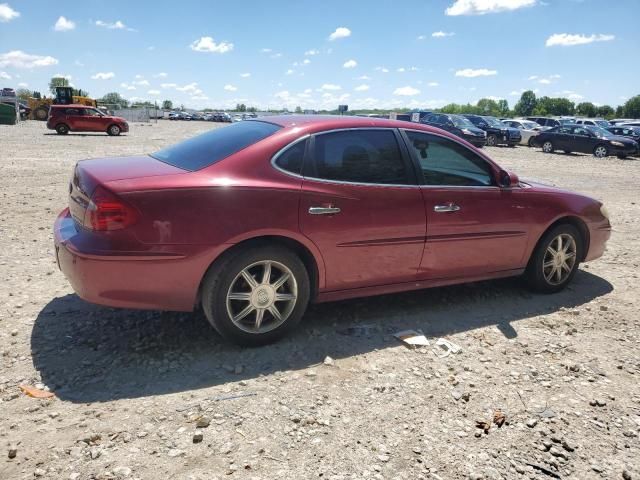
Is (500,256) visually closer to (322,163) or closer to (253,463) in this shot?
(322,163)

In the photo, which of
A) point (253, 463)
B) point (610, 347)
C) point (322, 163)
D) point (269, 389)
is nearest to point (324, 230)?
point (322, 163)

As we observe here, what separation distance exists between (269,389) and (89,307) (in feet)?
6.24

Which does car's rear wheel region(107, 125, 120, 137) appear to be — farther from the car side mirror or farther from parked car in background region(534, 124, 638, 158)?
the car side mirror

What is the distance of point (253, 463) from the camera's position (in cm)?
243

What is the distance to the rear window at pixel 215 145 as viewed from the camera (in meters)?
3.51

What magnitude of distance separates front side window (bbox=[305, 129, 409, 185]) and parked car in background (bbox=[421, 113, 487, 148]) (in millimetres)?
21589

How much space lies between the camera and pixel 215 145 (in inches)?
148

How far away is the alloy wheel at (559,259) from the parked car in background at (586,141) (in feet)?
70.3

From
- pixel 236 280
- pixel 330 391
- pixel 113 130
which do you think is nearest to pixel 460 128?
pixel 113 130

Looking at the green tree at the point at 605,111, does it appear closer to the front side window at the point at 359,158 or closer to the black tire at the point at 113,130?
→ the black tire at the point at 113,130

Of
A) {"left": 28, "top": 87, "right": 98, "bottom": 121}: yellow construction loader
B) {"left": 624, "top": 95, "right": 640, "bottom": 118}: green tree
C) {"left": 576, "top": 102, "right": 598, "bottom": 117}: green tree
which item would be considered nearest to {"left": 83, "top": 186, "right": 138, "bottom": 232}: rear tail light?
{"left": 28, "top": 87, "right": 98, "bottom": 121}: yellow construction loader

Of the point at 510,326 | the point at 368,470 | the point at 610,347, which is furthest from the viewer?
the point at 510,326

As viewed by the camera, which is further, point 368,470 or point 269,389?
point 269,389

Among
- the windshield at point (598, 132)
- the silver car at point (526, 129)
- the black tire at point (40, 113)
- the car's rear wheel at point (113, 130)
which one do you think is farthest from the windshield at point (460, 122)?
the black tire at point (40, 113)
